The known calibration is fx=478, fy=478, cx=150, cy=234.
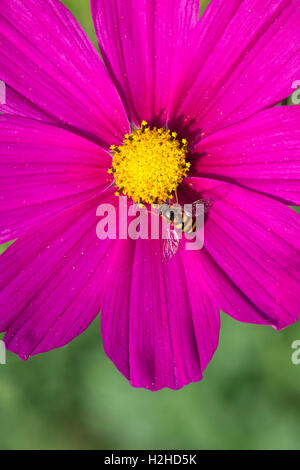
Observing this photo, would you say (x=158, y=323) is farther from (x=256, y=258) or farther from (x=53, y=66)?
(x=53, y=66)

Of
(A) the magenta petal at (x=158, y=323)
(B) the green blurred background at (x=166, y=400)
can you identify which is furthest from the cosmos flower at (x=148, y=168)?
(B) the green blurred background at (x=166, y=400)

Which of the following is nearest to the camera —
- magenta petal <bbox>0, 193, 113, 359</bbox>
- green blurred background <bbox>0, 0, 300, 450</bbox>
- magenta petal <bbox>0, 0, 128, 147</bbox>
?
magenta petal <bbox>0, 0, 128, 147</bbox>

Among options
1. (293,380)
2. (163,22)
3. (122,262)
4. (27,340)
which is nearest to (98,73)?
(163,22)

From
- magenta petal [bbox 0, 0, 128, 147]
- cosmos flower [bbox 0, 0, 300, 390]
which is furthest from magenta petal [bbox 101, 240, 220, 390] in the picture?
magenta petal [bbox 0, 0, 128, 147]

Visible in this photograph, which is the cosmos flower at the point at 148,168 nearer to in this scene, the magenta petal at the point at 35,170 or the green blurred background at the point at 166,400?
the magenta petal at the point at 35,170

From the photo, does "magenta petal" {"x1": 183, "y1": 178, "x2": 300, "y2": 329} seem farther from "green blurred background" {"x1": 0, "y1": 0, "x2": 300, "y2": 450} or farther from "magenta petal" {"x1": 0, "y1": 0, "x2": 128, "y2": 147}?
"green blurred background" {"x1": 0, "y1": 0, "x2": 300, "y2": 450}
